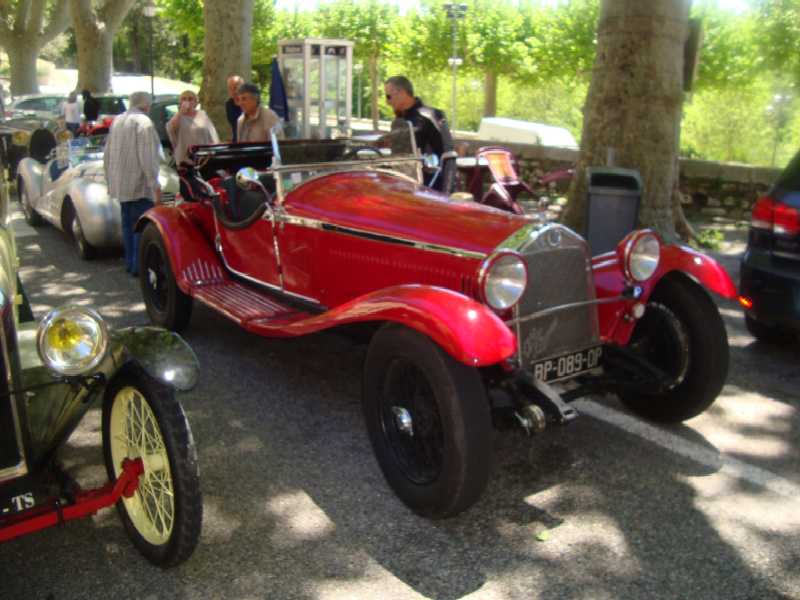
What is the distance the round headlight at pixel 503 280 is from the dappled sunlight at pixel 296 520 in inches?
46.7

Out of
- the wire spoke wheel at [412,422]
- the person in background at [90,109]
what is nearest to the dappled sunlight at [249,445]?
the wire spoke wheel at [412,422]

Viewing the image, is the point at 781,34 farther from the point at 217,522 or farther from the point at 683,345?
the point at 217,522

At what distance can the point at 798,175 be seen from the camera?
4.90m

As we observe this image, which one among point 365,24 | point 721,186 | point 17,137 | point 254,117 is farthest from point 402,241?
point 365,24

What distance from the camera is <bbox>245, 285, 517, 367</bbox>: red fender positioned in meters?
2.99

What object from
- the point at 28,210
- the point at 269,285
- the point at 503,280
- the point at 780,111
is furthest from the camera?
the point at 780,111

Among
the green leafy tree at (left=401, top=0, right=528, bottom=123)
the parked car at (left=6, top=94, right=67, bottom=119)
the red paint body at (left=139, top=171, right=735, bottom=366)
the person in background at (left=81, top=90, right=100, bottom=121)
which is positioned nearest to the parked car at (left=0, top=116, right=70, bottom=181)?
the person in background at (left=81, top=90, right=100, bottom=121)

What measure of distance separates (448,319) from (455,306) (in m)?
0.10

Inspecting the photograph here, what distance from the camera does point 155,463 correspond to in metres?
2.85

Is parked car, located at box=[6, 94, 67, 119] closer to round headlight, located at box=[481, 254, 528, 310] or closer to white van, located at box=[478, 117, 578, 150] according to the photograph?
white van, located at box=[478, 117, 578, 150]

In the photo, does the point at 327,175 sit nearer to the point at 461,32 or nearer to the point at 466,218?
the point at 466,218

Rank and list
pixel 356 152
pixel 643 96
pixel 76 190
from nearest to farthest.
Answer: pixel 356 152 < pixel 643 96 < pixel 76 190

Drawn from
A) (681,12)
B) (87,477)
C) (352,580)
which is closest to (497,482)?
(352,580)

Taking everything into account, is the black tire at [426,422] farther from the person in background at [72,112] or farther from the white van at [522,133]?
the white van at [522,133]
